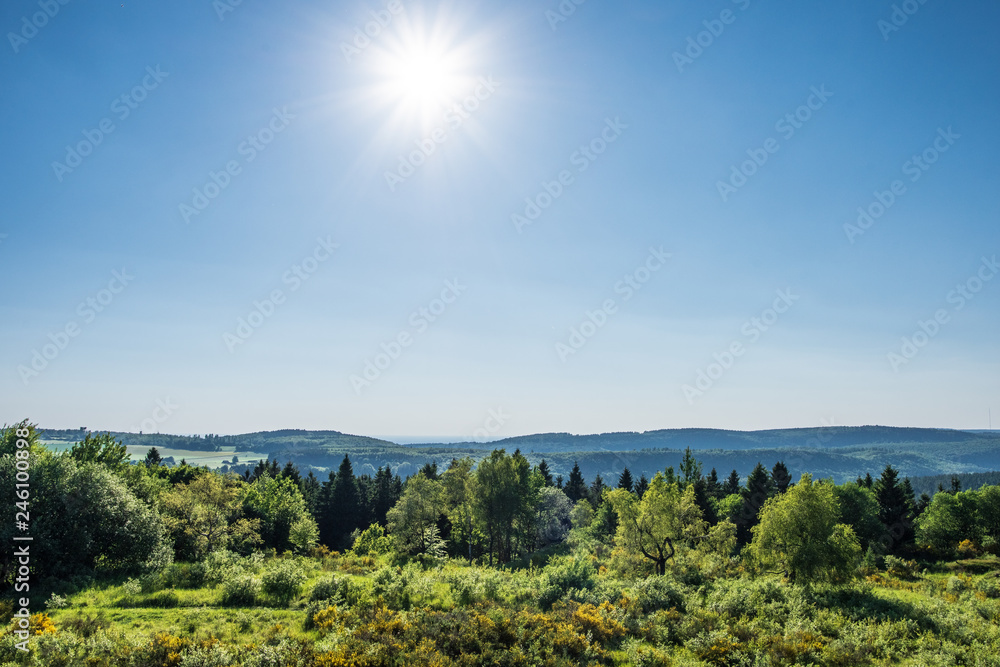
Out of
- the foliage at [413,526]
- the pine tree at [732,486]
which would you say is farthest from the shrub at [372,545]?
the pine tree at [732,486]

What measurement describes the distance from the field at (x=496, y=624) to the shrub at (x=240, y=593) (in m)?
0.13

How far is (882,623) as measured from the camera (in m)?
19.4

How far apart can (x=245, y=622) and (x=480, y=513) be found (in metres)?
32.3

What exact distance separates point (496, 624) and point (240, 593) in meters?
11.4

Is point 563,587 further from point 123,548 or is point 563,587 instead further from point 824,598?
point 123,548

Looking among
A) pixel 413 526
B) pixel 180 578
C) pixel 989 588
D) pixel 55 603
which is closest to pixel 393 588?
pixel 180 578

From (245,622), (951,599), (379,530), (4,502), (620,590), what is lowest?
(379,530)

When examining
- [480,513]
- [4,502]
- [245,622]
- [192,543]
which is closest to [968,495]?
[480,513]

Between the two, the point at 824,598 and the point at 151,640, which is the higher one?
the point at 151,640

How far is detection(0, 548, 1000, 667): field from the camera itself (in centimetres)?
1365

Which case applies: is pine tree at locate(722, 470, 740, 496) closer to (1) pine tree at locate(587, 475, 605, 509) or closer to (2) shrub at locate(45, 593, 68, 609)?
(1) pine tree at locate(587, 475, 605, 509)

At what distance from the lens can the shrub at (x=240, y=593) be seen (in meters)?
19.3

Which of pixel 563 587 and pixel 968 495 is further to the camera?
pixel 968 495

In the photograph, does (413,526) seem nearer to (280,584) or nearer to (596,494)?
(280,584)
